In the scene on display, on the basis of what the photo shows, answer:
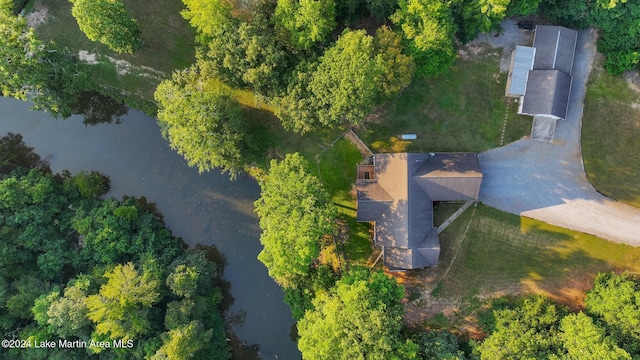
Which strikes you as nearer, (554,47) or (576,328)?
(576,328)

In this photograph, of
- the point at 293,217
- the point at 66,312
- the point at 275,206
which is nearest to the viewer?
the point at 293,217

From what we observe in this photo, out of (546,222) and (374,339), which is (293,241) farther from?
(546,222)

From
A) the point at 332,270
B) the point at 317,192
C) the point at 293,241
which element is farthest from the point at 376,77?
the point at 332,270

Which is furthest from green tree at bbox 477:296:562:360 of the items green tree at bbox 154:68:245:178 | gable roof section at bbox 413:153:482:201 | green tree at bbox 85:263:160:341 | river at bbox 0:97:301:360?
green tree at bbox 85:263:160:341

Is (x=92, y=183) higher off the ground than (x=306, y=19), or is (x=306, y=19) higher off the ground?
(x=306, y=19)

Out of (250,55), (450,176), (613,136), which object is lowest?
(450,176)

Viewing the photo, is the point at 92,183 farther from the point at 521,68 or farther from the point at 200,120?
the point at 521,68

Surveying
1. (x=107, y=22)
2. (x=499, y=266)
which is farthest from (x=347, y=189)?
(x=107, y=22)
